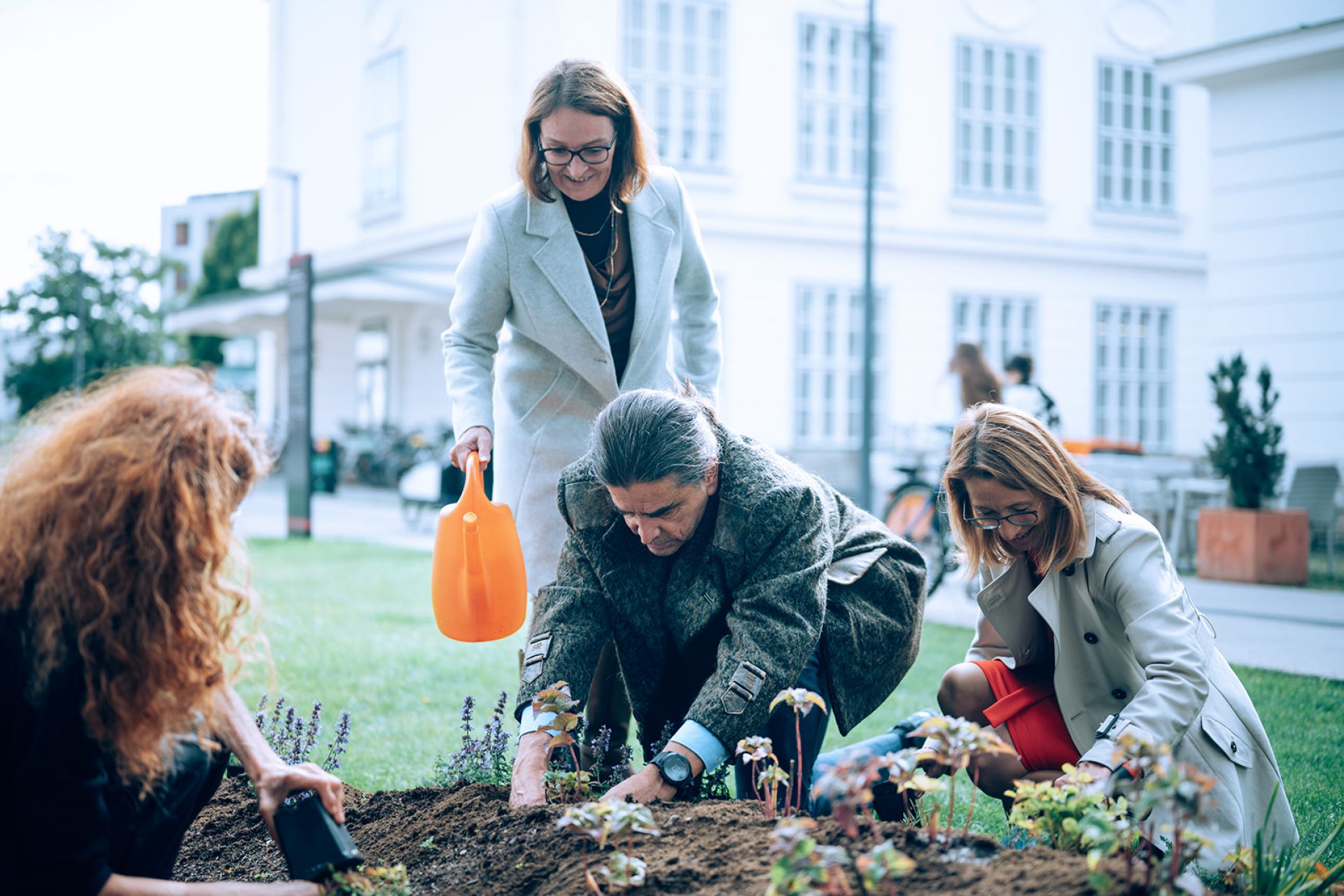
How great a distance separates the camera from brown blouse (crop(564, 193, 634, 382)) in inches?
128

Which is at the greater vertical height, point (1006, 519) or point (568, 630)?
point (1006, 519)

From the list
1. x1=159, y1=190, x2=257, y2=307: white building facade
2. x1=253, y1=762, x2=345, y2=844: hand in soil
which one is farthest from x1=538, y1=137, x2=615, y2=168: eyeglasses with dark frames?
x1=159, y1=190, x2=257, y2=307: white building facade

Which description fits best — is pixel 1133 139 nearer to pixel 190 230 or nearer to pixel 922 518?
pixel 922 518

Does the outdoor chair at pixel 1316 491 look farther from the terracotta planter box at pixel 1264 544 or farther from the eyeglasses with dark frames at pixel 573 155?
the eyeglasses with dark frames at pixel 573 155

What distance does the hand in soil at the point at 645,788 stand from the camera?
2334 mm

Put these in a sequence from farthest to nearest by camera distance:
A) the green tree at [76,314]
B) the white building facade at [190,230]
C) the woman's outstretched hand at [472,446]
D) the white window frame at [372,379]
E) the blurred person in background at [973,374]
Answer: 1. the white building facade at [190,230]
2. the green tree at [76,314]
3. the white window frame at [372,379]
4. the blurred person in background at [973,374]
5. the woman's outstretched hand at [472,446]

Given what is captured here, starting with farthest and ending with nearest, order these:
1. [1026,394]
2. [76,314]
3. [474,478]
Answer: [76,314], [1026,394], [474,478]

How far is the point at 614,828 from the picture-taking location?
176 centimetres

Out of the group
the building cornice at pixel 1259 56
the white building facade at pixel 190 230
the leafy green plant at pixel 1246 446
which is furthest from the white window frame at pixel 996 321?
the white building facade at pixel 190 230

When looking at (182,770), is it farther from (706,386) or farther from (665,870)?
(706,386)

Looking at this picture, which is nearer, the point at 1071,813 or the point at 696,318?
the point at 1071,813

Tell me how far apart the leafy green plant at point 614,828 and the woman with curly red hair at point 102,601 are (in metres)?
0.59

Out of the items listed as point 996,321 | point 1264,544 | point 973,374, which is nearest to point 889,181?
point 996,321

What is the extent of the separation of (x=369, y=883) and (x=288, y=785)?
0.21 m
